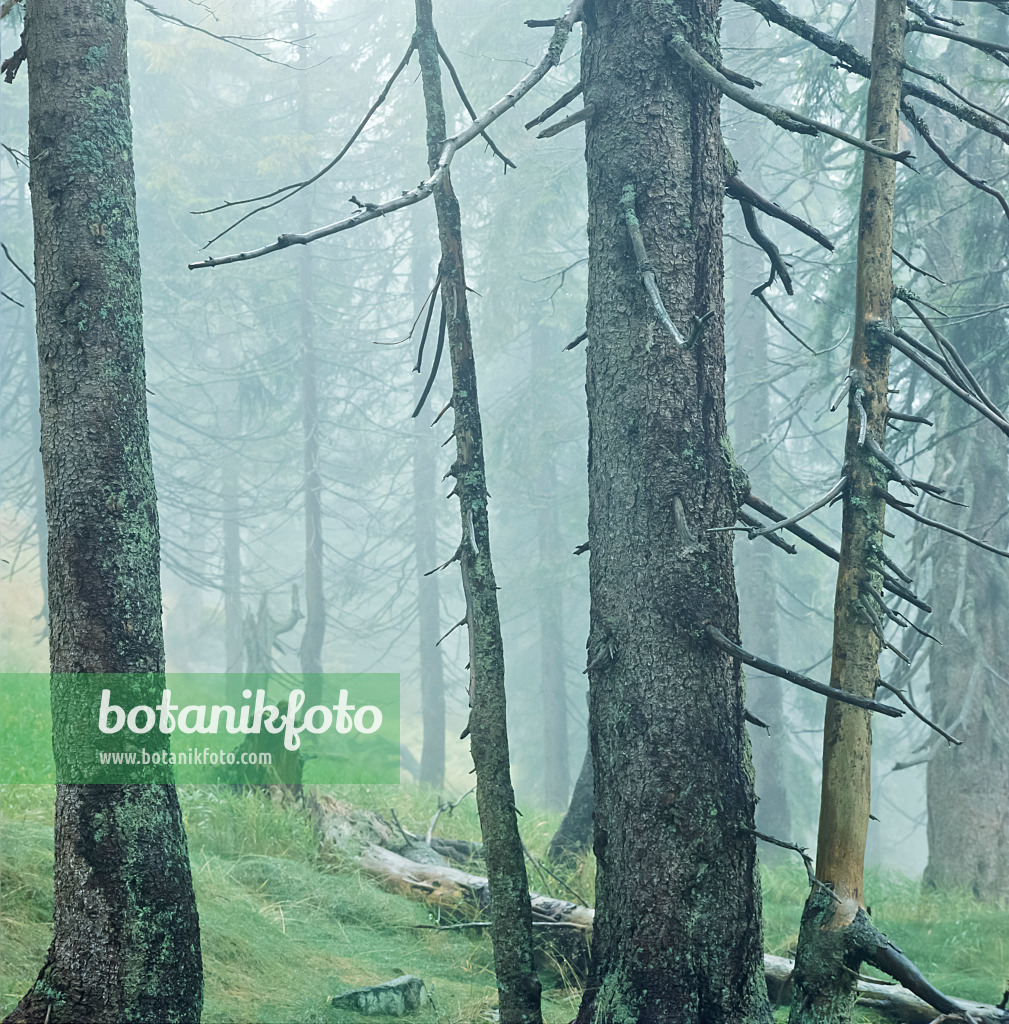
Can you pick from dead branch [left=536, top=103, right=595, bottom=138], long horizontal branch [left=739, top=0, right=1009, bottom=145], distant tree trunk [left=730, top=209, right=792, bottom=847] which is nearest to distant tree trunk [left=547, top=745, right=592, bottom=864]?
dead branch [left=536, top=103, right=595, bottom=138]

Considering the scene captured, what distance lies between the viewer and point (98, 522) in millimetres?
3605

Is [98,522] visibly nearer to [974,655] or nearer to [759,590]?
[974,655]

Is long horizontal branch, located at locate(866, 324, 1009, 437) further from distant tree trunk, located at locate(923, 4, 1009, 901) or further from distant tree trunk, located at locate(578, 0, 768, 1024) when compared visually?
distant tree trunk, located at locate(923, 4, 1009, 901)

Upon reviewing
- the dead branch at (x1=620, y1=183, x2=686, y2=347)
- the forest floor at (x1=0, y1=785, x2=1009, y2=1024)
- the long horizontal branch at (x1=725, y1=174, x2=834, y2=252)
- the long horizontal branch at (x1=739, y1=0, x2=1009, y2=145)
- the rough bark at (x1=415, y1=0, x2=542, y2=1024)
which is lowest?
the forest floor at (x1=0, y1=785, x2=1009, y2=1024)

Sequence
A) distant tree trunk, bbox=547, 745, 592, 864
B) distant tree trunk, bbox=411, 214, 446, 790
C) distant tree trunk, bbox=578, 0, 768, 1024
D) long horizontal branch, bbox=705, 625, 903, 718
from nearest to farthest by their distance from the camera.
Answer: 1. long horizontal branch, bbox=705, 625, 903, 718
2. distant tree trunk, bbox=578, 0, 768, 1024
3. distant tree trunk, bbox=547, 745, 592, 864
4. distant tree trunk, bbox=411, 214, 446, 790

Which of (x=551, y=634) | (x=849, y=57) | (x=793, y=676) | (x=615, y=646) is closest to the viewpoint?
(x=793, y=676)

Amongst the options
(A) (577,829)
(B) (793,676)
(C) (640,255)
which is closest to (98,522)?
(C) (640,255)

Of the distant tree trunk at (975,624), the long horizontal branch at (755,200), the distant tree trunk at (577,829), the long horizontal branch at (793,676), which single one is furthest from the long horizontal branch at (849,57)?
the distant tree trunk at (975,624)

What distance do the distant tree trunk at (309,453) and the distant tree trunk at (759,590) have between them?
8.77m

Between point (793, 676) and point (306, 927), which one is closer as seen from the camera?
point (793, 676)

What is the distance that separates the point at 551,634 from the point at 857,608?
16156 mm

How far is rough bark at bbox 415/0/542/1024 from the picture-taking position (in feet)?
11.5

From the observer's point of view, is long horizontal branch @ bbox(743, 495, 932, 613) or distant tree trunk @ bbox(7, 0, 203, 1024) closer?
long horizontal branch @ bbox(743, 495, 932, 613)

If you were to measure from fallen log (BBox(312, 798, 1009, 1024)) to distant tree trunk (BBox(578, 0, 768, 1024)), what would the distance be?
827 millimetres
